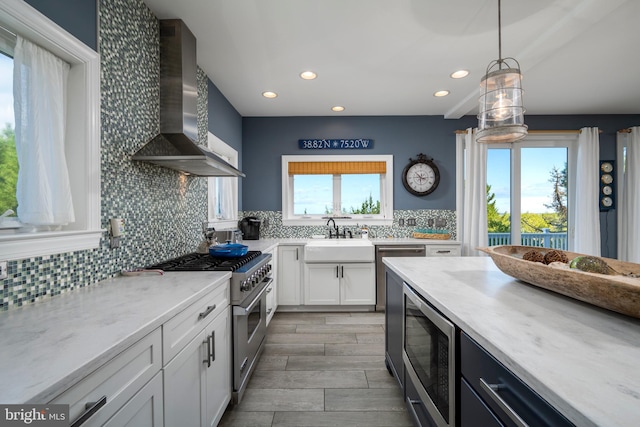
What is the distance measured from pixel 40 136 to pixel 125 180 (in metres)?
0.45

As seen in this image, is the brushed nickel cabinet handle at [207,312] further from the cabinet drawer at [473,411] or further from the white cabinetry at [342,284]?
the white cabinetry at [342,284]

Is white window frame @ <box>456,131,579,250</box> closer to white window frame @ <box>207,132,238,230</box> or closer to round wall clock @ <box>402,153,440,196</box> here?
round wall clock @ <box>402,153,440,196</box>

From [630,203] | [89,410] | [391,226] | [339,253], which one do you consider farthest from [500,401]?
[630,203]

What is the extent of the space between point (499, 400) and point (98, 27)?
2345 mm

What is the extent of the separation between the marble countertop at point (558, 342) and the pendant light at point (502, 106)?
769mm

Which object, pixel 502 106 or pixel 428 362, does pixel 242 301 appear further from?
pixel 502 106

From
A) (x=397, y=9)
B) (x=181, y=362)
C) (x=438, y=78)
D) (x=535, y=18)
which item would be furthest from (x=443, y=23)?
(x=181, y=362)

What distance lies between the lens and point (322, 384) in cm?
204

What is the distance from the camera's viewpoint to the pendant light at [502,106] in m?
1.41

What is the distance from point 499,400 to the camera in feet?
2.37

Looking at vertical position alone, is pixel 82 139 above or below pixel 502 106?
below

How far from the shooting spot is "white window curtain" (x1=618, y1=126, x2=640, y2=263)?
3814 mm

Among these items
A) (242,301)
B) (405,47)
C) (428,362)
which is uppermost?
(405,47)

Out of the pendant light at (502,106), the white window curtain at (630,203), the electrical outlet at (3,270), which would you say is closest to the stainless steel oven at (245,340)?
the electrical outlet at (3,270)
